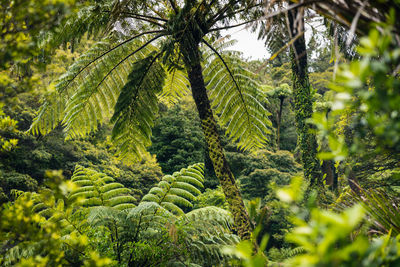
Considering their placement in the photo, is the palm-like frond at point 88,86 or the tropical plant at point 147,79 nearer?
the tropical plant at point 147,79

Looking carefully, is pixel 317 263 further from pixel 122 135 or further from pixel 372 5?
pixel 122 135

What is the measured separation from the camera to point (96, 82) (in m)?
3.09

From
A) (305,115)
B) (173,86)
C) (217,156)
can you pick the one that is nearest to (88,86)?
(173,86)

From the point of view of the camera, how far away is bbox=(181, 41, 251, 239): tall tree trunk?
8.48 ft

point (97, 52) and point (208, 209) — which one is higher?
point (97, 52)

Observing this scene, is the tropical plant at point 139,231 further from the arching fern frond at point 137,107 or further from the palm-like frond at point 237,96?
the palm-like frond at point 237,96

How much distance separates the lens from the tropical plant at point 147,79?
261 centimetres

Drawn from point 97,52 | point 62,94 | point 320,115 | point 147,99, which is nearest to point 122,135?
point 147,99

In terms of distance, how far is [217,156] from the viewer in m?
2.78

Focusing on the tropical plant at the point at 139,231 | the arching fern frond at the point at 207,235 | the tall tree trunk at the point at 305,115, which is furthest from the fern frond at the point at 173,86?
the arching fern frond at the point at 207,235

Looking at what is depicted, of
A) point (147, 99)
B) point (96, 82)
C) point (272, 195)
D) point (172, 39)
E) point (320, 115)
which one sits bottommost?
point (272, 195)

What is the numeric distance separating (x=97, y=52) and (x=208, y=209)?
2.54m

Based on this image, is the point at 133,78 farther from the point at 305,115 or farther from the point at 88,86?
the point at 305,115

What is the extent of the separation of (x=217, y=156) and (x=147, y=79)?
52.1 inches
